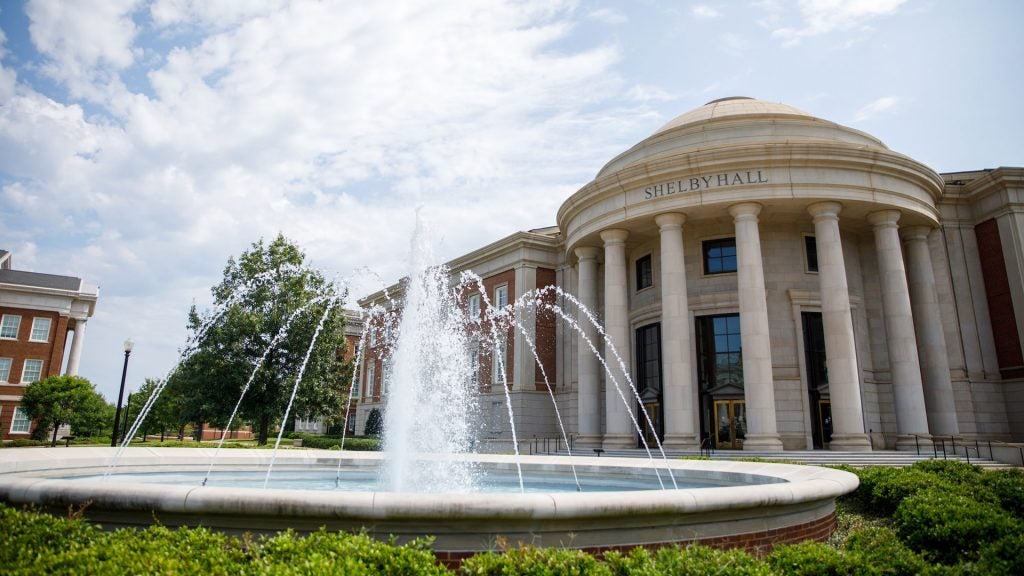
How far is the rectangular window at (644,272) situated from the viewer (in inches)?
1191

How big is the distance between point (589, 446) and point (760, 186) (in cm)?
1303

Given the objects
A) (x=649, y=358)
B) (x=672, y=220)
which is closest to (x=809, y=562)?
(x=672, y=220)

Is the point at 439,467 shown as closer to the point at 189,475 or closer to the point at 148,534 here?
the point at 189,475

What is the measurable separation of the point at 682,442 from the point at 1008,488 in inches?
538

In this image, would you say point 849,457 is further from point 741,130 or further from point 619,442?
point 741,130

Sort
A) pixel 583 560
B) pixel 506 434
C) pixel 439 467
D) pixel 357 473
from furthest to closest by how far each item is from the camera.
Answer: pixel 506 434 < pixel 357 473 < pixel 439 467 < pixel 583 560

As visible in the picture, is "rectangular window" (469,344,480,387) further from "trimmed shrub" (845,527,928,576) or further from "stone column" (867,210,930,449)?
"trimmed shrub" (845,527,928,576)

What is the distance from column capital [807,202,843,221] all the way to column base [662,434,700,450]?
9.90m

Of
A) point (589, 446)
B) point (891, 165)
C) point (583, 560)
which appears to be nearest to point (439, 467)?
point (583, 560)

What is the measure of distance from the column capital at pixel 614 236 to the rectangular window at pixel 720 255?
3585 millimetres

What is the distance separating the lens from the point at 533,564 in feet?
15.6

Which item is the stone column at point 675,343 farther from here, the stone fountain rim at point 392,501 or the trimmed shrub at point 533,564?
the trimmed shrub at point 533,564

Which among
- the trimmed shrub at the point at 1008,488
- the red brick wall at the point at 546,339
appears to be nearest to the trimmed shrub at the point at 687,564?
the trimmed shrub at the point at 1008,488

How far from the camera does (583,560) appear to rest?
485cm
